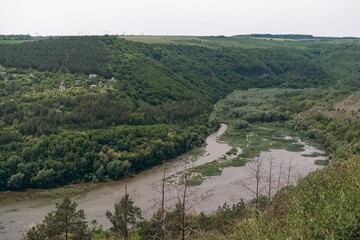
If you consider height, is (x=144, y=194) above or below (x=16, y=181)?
below

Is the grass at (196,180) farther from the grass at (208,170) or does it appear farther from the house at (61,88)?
the house at (61,88)

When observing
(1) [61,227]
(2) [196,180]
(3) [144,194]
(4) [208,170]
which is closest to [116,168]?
(3) [144,194]

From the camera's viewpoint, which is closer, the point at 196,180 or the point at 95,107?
the point at 196,180

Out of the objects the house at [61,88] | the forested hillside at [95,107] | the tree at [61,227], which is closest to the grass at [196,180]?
the forested hillside at [95,107]

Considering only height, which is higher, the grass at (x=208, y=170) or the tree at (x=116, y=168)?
the tree at (x=116, y=168)

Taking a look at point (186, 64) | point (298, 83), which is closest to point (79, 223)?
point (186, 64)

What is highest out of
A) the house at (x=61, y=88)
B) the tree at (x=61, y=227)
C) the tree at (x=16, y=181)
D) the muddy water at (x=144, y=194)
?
the house at (x=61, y=88)

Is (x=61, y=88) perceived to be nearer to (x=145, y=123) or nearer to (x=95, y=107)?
(x=95, y=107)

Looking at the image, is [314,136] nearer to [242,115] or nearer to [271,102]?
[242,115]
